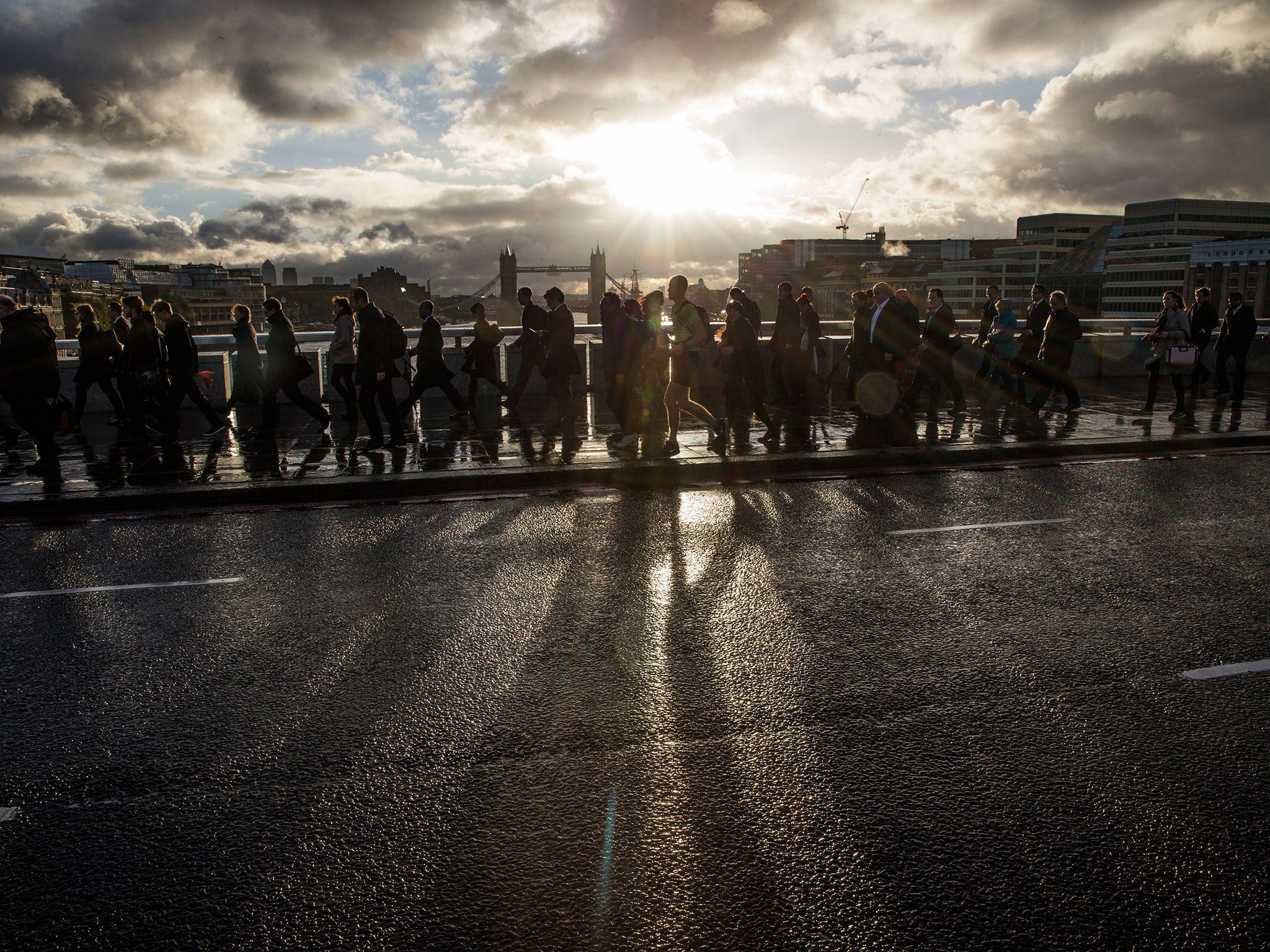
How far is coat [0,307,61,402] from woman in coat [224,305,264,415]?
9.01 ft

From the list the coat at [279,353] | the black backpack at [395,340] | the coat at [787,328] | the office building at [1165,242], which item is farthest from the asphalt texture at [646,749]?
the office building at [1165,242]

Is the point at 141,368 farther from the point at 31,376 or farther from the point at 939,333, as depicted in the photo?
the point at 939,333

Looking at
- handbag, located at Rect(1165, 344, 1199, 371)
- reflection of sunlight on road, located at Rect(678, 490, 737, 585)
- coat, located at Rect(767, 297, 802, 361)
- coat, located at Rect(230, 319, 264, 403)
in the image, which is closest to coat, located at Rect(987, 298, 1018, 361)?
handbag, located at Rect(1165, 344, 1199, 371)

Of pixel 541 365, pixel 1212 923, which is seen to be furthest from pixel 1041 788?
pixel 541 365

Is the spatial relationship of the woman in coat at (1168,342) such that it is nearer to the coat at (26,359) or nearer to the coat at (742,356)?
the coat at (742,356)

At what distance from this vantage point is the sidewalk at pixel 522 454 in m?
8.45

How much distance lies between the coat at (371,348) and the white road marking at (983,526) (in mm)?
6189

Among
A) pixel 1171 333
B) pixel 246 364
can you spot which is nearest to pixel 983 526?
pixel 1171 333

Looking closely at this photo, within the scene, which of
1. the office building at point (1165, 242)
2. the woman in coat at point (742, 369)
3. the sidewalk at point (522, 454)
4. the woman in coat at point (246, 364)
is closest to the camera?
the sidewalk at point (522, 454)

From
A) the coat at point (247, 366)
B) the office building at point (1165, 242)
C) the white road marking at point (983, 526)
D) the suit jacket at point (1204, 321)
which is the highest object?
the office building at point (1165, 242)

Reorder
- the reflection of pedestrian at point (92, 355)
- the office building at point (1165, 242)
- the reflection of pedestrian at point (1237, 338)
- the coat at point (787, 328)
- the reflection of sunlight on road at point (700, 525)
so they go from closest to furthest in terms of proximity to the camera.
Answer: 1. the reflection of sunlight on road at point (700, 525)
2. the reflection of pedestrian at point (92, 355)
3. the reflection of pedestrian at point (1237, 338)
4. the coat at point (787, 328)
5. the office building at point (1165, 242)

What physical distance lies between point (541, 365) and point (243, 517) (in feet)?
16.8

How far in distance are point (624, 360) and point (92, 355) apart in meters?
7.34

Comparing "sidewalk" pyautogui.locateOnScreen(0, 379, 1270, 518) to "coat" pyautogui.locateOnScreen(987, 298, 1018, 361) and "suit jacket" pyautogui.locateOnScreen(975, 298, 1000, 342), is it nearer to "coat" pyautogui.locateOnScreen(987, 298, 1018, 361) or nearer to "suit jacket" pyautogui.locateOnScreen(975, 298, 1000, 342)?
"coat" pyautogui.locateOnScreen(987, 298, 1018, 361)
